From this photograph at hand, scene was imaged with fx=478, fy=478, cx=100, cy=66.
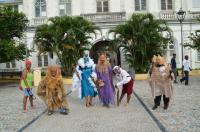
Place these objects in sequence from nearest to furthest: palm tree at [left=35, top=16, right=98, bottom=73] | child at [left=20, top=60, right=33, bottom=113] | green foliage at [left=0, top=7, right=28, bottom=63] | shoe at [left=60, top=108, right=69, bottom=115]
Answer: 1. shoe at [left=60, top=108, right=69, bottom=115]
2. child at [left=20, top=60, right=33, bottom=113]
3. green foliage at [left=0, top=7, right=28, bottom=63]
4. palm tree at [left=35, top=16, right=98, bottom=73]

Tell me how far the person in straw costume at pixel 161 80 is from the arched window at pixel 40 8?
27122 mm

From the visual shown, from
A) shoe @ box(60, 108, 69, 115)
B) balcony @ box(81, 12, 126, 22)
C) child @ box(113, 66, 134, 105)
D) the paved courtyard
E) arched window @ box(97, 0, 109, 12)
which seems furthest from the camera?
arched window @ box(97, 0, 109, 12)

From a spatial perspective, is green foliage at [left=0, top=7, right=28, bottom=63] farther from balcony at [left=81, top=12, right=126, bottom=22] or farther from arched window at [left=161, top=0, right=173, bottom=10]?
arched window at [left=161, top=0, right=173, bottom=10]

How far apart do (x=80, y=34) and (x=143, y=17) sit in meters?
4.66

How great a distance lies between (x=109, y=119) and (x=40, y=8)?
96.3 ft

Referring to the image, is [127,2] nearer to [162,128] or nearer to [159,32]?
[159,32]

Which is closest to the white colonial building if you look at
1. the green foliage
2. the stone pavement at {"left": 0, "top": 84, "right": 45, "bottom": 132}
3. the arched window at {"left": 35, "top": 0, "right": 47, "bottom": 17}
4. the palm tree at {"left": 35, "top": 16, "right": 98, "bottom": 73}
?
the arched window at {"left": 35, "top": 0, "right": 47, "bottom": 17}

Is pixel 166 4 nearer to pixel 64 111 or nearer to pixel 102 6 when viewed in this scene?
pixel 102 6

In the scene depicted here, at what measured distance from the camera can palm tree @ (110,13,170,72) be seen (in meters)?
33.5

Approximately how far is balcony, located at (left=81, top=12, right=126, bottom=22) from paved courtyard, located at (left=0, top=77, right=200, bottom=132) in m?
22.2

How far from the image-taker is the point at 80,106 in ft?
53.8

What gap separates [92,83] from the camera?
16125mm

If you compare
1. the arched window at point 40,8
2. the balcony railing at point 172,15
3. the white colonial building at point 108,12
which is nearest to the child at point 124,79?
the white colonial building at point 108,12

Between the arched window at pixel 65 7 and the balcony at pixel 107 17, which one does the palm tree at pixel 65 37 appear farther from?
the arched window at pixel 65 7
